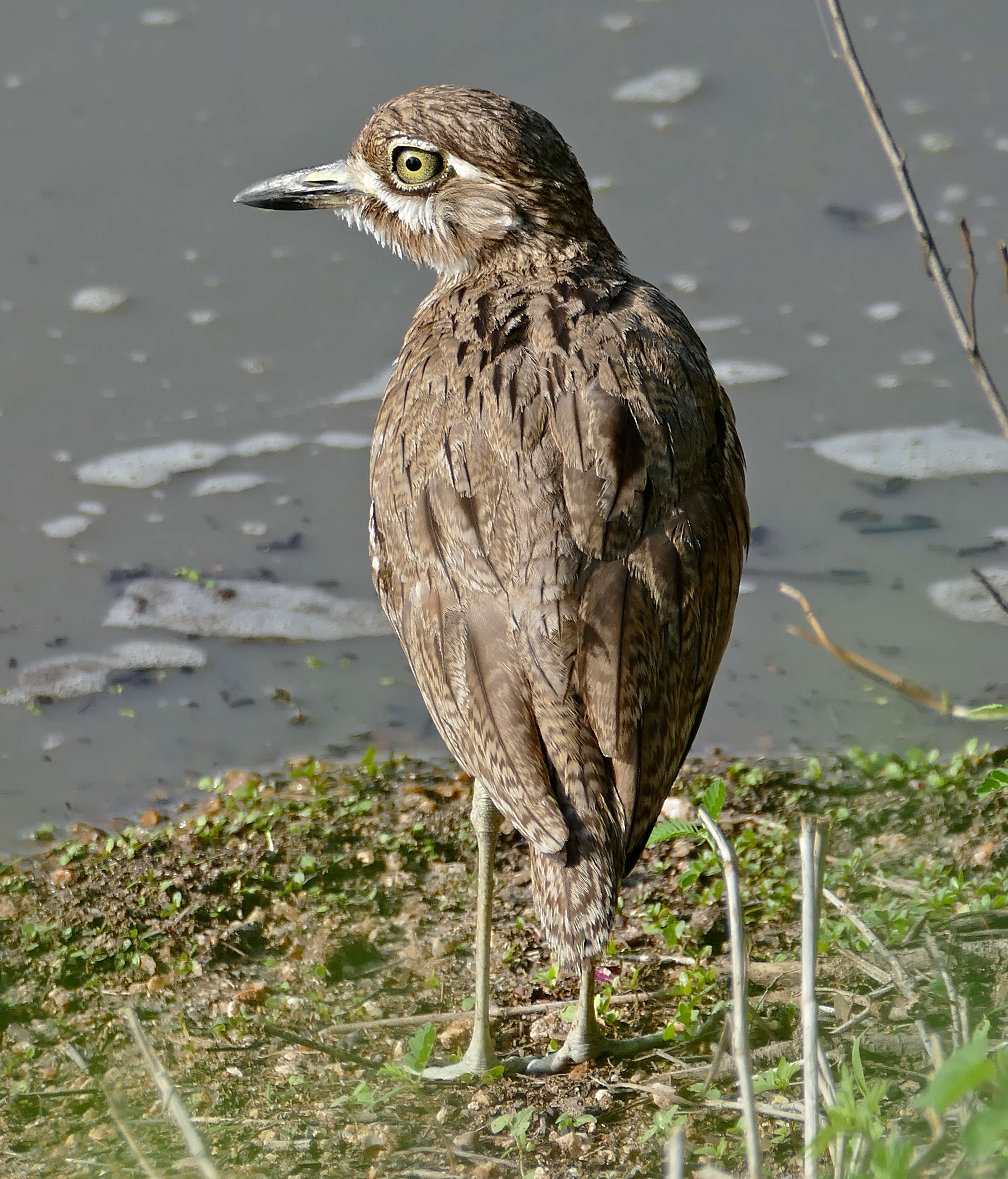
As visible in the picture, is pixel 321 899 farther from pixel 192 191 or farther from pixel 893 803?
pixel 192 191

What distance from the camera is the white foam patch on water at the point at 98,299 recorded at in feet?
21.4

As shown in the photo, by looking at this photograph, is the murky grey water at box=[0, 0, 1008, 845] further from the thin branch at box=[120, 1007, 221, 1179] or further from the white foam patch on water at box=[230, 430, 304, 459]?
the thin branch at box=[120, 1007, 221, 1179]

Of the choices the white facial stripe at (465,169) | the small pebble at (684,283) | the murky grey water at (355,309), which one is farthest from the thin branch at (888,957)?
the small pebble at (684,283)

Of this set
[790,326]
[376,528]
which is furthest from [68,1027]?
[790,326]

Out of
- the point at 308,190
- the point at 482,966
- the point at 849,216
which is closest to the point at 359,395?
the point at 308,190

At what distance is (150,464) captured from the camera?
19.4 ft

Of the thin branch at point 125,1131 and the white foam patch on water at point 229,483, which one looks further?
the white foam patch on water at point 229,483

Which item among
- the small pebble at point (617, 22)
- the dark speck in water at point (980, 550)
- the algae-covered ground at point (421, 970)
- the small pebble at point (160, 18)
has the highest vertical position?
the small pebble at point (160, 18)

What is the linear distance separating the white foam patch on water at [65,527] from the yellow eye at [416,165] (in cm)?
239

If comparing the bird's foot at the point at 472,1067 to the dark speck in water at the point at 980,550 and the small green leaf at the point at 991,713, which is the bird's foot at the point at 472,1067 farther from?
the dark speck in water at the point at 980,550

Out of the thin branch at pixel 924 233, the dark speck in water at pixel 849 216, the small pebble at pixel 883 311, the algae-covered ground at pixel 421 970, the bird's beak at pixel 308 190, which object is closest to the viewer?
the thin branch at pixel 924 233

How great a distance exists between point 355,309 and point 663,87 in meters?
2.40

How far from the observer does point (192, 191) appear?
7.07 m

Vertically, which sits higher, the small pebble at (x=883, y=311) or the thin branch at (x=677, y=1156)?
the thin branch at (x=677, y=1156)
